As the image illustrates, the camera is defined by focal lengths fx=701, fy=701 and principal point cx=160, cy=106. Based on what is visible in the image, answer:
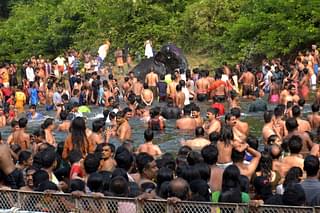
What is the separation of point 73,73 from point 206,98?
9.61 metres

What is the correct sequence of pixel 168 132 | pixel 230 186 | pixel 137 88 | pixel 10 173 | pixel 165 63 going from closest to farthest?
1. pixel 230 186
2. pixel 10 173
3. pixel 168 132
4. pixel 137 88
5. pixel 165 63

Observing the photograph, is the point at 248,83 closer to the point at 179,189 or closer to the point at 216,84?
the point at 216,84

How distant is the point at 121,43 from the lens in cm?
3425

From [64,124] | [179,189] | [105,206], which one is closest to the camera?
[105,206]

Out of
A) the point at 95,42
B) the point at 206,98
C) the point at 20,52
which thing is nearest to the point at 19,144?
the point at 206,98

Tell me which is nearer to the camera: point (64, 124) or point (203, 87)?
point (64, 124)

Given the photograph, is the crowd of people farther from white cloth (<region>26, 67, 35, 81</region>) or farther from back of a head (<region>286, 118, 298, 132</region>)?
white cloth (<region>26, 67, 35, 81</region>)

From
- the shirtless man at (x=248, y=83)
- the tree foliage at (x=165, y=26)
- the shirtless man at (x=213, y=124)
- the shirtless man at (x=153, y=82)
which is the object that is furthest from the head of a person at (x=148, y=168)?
the tree foliage at (x=165, y=26)

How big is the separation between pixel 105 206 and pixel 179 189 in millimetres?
899

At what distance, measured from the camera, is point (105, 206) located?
27.0ft

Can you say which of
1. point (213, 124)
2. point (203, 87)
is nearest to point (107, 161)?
point (213, 124)

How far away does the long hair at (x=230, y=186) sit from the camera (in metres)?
8.40

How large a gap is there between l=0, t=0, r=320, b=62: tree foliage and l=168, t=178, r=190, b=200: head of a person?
20.0 metres

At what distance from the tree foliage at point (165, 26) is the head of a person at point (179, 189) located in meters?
20.0
